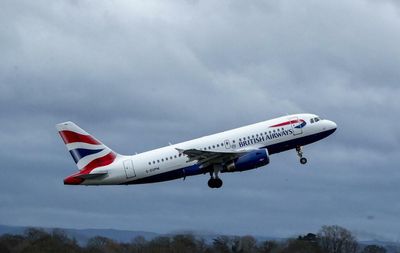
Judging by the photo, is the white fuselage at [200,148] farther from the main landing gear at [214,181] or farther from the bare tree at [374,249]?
the bare tree at [374,249]

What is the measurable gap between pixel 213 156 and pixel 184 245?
109ft

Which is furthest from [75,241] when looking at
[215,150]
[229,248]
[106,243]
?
[215,150]

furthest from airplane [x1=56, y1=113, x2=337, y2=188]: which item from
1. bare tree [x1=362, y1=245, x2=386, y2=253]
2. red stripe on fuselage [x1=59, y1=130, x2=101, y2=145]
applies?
bare tree [x1=362, y1=245, x2=386, y2=253]

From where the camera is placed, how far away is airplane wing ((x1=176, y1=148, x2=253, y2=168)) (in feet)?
350

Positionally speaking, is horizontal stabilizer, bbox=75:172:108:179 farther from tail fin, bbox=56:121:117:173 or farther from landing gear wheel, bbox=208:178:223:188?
landing gear wheel, bbox=208:178:223:188

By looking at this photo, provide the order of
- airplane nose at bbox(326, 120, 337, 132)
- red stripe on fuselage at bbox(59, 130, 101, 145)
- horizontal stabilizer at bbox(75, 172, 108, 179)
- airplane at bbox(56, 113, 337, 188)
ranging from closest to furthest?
airplane at bbox(56, 113, 337, 188)
horizontal stabilizer at bbox(75, 172, 108, 179)
airplane nose at bbox(326, 120, 337, 132)
red stripe on fuselage at bbox(59, 130, 101, 145)

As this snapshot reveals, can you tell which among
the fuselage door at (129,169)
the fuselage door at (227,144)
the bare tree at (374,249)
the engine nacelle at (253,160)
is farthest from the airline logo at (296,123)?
the bare tree at (374,249)

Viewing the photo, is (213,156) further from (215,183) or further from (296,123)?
(296,123)

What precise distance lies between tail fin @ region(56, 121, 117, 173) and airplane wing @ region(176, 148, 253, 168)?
29.9ft

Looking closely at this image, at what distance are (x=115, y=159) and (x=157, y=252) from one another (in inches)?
915

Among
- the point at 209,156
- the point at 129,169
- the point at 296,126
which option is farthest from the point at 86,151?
the point at 296,126

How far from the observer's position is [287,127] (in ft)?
361

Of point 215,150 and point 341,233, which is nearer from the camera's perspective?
point 215,150

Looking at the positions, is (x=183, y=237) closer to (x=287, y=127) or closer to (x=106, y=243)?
(x=106, y=243)
